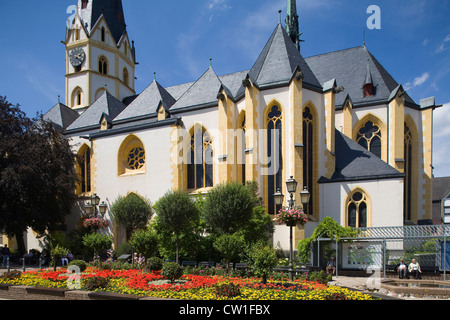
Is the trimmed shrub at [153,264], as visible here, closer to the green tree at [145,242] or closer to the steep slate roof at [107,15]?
Answer: the green tree at [145,242]

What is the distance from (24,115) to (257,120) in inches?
617

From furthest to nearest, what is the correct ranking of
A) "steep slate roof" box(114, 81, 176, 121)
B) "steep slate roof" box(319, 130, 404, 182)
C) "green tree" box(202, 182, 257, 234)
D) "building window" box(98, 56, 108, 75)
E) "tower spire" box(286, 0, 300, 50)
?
"building window" box(98, 56, 108, 75) < "tower spire" box(286, 0, 300, 50) < "steep slate roof" box(114, 81, 176, 121) < "steep slate roof" box(319, 130, 404, 182) < "green tree" box(202, 182, 257, 234)

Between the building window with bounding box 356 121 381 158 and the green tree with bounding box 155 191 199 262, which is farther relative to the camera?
the building window with bounding box 356 121 381 158

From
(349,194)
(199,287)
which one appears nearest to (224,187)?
(349,194)

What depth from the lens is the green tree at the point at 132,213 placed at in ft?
89.5

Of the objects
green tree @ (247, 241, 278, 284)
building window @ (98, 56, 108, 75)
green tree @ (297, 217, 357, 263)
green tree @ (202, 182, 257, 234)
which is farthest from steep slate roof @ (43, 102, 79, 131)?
green tree @ (247, 241, 278, 284)

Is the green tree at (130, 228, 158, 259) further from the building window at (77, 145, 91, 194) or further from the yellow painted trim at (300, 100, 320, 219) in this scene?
the building window at (77, 145, 91, 194)

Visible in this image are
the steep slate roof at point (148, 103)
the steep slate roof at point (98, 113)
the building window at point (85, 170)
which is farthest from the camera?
the steep slate roof at point (98, 113)

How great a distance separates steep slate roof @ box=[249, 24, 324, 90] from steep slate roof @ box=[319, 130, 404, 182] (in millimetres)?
4277

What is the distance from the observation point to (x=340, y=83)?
3312 cm

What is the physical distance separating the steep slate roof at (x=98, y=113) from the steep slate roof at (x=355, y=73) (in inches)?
676

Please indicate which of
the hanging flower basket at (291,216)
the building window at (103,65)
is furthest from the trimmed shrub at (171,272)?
the building window at (103,65)

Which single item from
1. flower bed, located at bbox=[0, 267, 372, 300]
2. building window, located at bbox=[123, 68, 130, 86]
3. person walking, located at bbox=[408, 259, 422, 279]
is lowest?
person walking, located at bbox=[408, 259, 422, 279]

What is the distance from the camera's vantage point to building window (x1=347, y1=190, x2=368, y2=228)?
24.8 meters
